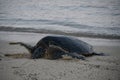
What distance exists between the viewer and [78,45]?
19.0 feet

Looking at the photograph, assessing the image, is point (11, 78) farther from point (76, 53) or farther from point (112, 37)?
point (112, 37)

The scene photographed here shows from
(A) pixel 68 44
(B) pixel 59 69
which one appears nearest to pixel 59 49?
(A) pixel 68 44

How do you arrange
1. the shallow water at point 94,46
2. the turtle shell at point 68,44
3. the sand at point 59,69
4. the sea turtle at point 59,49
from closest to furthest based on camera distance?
the sand at point 59,69
the sea turtle at point 59,49
the turtle shell at point 68,44
the shallow water at point 94,46

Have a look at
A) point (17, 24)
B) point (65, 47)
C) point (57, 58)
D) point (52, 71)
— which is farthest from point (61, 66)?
point (17, 24)

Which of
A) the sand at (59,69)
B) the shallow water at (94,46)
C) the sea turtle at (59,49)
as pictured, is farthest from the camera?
the shallow water at (94,46)

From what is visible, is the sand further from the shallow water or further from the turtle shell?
the shallow water

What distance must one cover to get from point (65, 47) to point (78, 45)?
1.07ft

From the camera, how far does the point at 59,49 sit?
5426 millimetres

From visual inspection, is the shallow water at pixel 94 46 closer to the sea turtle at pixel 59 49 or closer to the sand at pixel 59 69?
the sea turtle at pixel 59 49

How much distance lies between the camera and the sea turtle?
5410 millimetres

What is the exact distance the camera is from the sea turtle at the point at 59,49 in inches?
213

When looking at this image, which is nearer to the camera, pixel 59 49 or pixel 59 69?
pixel 59 69

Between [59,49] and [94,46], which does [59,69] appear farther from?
[94,46]

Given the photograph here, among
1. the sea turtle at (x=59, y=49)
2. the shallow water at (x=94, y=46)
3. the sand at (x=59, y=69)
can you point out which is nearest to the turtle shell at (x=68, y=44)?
the sea turtle at (x=59, y=49)
